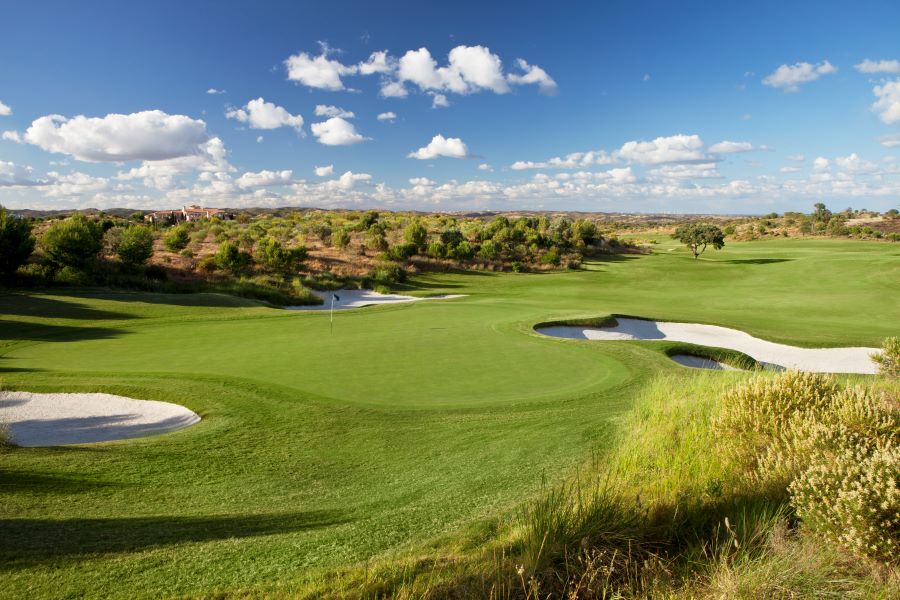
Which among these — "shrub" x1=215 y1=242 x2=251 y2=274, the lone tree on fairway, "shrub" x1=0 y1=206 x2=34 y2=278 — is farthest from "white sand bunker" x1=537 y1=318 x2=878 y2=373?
the lone tree on fairway

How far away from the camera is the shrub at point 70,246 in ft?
86.7

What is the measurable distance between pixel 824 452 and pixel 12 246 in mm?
32272

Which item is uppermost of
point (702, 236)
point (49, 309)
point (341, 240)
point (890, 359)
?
point (702, 236)

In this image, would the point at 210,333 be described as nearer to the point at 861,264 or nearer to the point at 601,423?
the point at 601,423

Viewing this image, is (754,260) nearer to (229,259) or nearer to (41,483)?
(229,259)

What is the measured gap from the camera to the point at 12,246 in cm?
2445

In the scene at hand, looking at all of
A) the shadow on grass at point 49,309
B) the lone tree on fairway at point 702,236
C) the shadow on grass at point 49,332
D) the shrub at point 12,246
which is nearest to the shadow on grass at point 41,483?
the shadow on grass at point 49,332

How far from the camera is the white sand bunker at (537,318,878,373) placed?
16484mm

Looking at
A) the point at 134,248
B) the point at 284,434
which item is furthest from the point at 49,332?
the point at 134,248

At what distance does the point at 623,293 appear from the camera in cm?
3628

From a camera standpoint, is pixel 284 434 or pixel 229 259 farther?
pixel 229 259

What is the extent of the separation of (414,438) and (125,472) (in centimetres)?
378

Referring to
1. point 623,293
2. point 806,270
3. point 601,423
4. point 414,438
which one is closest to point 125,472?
point 414,438

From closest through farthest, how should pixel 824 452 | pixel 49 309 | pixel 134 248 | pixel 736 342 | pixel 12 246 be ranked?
pixel 824 452
pixel 49 309
pixel 736 342
pixel 12 246
pixel 134 248
